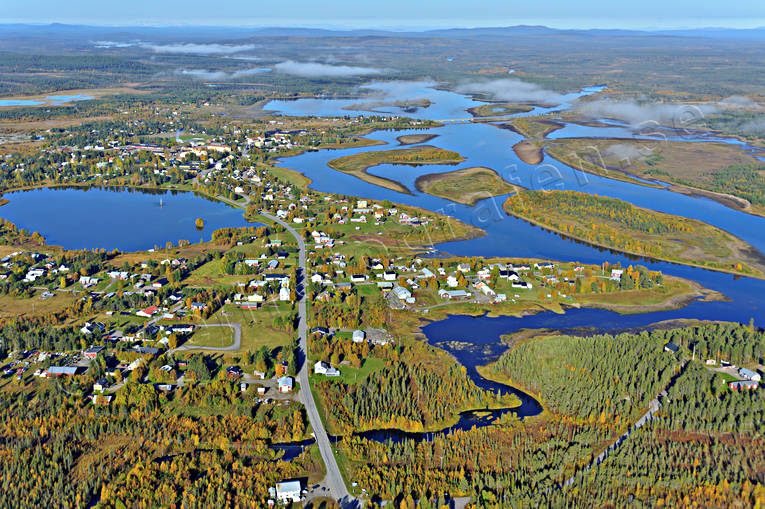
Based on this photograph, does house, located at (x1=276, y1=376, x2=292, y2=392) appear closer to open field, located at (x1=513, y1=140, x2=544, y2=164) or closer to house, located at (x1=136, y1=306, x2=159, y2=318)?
house, located at (x1=136, y1=306, x2=159, y2=318)

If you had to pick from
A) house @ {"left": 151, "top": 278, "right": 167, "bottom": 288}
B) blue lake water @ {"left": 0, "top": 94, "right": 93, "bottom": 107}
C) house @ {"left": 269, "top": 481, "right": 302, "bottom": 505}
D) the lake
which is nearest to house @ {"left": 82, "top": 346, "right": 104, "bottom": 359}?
house @ {"left": 151, "top": 278, "right": 167, "bottom": 288}

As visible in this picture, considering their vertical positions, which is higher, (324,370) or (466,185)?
(466,185)

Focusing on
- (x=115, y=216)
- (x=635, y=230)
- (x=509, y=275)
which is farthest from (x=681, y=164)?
(x=115, y=216)

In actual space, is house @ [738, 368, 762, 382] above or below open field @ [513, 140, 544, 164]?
below

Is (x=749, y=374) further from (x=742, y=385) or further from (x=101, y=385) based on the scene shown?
(x=101, y=385)

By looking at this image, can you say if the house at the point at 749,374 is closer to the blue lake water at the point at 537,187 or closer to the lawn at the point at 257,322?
the blue lake water at the point at 537,187
